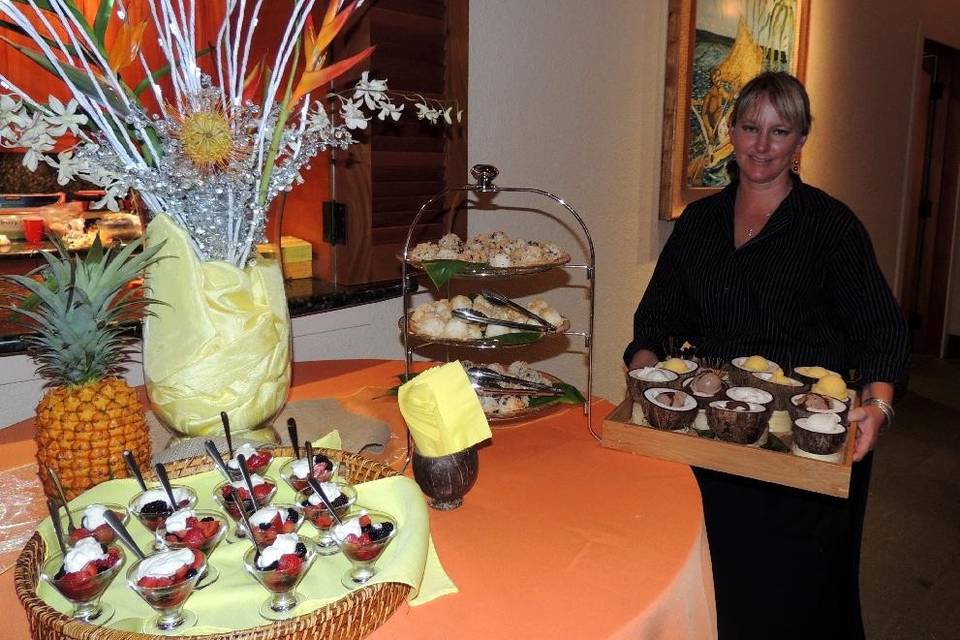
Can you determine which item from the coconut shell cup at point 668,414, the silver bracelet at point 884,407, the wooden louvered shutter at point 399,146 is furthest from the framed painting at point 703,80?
the coconut shell cup at point 668,414

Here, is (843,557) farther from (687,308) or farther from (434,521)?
(434,521)

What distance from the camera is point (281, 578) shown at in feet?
2.86

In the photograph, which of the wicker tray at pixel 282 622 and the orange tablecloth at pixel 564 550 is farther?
the orange tablecloth at pixel 564 550

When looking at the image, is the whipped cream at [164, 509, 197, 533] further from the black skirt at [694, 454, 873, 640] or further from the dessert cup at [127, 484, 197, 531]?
the black skirt at [694, 454, 873, 640]

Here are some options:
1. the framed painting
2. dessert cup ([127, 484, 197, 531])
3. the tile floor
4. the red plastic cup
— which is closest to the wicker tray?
dessert cup ([127, 484, 197, 531])

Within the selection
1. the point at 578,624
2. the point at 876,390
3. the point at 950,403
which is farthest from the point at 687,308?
the point at 950,403

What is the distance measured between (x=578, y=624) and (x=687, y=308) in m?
1.44

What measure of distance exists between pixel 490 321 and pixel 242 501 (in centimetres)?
69

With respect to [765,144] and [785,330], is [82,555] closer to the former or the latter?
[785,330]

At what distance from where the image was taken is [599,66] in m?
3.39

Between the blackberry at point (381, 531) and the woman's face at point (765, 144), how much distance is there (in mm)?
1501

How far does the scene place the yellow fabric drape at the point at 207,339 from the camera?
126 centimetres

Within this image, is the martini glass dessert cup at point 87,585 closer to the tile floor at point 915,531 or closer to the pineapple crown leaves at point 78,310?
the pineapple crown leaves at point 78,310

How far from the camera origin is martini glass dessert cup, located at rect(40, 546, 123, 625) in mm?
858
